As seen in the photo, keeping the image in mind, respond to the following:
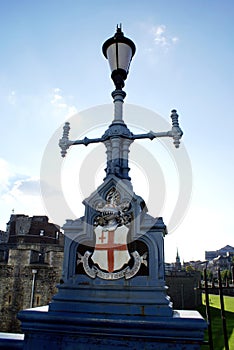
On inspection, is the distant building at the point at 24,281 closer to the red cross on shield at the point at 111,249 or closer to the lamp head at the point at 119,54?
the red cross on shield at the point at 111,249

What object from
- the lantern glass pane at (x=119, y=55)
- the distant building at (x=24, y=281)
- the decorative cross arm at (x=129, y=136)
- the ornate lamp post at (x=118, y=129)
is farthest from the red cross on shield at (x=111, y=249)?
the distant building at (x=24, y=281)

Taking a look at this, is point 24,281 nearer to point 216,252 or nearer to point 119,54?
point 119,54

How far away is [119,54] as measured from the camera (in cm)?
412

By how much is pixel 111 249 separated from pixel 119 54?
119 inches

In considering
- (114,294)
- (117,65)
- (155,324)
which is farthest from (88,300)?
(117,65)

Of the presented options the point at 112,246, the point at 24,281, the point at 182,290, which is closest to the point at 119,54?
the point at 112,246

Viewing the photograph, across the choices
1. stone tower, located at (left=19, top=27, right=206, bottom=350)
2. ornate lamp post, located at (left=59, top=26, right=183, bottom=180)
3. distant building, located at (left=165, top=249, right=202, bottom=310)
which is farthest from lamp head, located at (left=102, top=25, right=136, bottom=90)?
distant building, located at (left=165, top=249, right=202, bottom=310)

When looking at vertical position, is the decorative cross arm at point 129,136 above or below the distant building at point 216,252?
above

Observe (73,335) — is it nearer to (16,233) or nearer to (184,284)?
(184,284)

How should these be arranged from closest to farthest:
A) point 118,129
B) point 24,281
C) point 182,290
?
1. point 118,129
2. point 24,281
3. point 182,290

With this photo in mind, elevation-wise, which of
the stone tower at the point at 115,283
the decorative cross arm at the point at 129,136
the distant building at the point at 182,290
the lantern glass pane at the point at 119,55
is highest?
the lantern glass pane at the point at 119,55

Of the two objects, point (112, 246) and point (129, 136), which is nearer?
point (112, 246)

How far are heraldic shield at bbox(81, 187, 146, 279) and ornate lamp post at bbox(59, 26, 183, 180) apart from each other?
49cm

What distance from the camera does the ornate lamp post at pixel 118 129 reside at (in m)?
3.79
